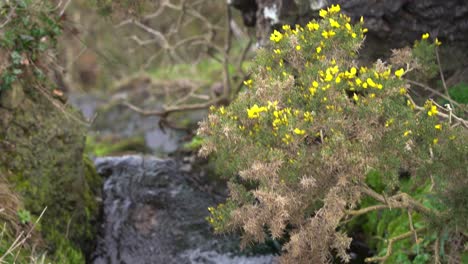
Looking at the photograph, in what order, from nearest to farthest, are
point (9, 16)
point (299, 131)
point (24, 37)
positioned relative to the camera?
point (299, 131) < point (9, 16) < point (24, 37)

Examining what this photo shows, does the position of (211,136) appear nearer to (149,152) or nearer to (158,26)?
(149,152)

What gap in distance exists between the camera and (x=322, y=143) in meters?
4.39

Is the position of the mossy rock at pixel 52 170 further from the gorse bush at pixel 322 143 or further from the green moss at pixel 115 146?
the green moss at pixel 115 146

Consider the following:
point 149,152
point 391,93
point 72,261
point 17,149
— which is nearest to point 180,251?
point 72,261

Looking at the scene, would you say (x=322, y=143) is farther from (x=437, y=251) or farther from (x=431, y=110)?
(x=437, y=251)

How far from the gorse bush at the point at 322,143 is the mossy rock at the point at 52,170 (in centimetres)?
223

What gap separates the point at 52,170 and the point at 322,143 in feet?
10.7

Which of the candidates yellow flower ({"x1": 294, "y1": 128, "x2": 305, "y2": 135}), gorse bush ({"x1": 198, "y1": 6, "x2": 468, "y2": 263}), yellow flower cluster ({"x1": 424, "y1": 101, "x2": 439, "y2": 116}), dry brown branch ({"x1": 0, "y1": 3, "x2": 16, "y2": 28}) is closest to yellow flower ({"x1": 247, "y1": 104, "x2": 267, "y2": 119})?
gorse bush ({"x1": 198, "y1": 6, "x2": 468, "y2": 263})

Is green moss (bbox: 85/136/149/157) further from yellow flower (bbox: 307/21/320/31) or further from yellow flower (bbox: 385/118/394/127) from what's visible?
yellow flower (bbox: 385/118/394/127)

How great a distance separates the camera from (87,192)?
701cm

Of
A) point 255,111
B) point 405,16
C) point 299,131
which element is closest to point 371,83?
point 299,131

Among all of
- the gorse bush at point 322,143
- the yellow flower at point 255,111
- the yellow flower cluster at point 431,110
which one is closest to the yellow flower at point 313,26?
the gorse bush at point 322,143

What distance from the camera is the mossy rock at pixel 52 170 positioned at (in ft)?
19.7

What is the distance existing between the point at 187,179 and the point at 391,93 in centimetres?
413
